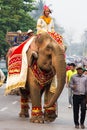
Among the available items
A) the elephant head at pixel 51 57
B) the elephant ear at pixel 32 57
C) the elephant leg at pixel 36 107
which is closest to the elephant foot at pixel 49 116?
the elephant leg at pixel 36 107

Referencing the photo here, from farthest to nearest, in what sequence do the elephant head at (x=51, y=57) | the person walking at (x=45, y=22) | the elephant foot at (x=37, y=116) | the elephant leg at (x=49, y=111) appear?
the person walking at (x=45, y=22)
the elephant leg at (x=49, y=111)
the elephant foot at (x=37, y=116)
the elephant head at (x=51, y=57)

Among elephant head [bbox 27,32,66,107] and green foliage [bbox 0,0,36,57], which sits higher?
elephant head [bbox 27,32,66,107]

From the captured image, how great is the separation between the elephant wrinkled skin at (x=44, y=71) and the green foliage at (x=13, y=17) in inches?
1342

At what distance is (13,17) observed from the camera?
52438 mm

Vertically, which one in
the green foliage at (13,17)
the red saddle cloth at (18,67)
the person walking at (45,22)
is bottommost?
the green foliage at (13,17)

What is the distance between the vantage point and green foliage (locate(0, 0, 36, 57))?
51.6 m

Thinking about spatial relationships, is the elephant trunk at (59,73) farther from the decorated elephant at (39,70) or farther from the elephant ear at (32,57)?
the elephant ear at (32,57)

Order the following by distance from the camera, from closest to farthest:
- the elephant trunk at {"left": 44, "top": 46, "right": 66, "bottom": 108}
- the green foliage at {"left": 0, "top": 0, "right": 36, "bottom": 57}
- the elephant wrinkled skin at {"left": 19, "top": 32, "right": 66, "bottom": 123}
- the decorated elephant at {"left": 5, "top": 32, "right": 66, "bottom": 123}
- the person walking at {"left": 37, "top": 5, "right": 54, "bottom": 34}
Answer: the elephant trunk at {"left": 44, "top": 46, "right": 66, "bottom": 108}
the elephant wrinkled skin at {"left": 19, "top": 32, "right": 66, "bottom": 123}
the decorated elephant at {"left": 5, "top": 32, "right": 66, "bottom": 123}
the person walking at {"left": 37, "top": 5, "right": 54, "bottom": 34}
the green foliage at {"left": 0, "top": 0, "right": 36, "bottom": 57}

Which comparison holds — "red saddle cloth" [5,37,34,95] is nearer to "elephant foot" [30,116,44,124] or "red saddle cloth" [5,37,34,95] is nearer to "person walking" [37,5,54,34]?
"person walking" [37,5,54,34]

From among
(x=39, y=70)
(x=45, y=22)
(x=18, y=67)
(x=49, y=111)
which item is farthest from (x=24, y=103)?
(x=45, y=22)

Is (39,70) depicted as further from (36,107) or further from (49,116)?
(49,116)

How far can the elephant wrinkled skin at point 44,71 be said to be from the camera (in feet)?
52.3

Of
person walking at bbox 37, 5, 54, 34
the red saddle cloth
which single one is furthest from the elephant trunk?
person walking at bbox 37, 5, 54, 34

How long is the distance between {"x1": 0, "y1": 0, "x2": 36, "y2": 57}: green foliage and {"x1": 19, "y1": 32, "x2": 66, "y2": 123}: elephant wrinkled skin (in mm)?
34086
